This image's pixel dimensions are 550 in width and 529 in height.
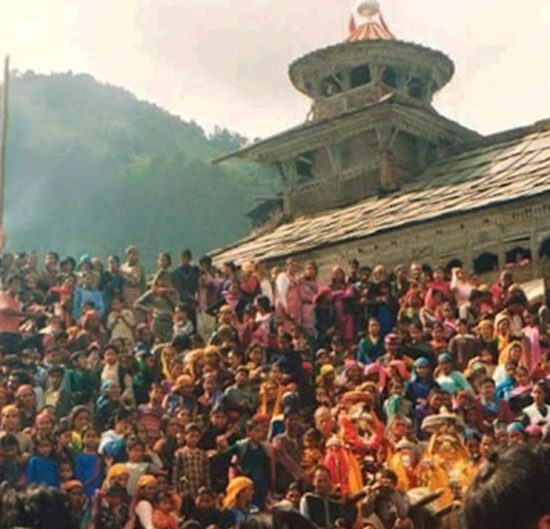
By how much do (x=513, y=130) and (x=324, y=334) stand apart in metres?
14.0

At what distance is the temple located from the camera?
2530 cm

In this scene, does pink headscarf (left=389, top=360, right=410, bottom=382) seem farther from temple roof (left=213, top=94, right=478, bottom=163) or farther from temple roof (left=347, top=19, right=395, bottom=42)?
temple roof (left=347, top=19, right=395, bottom=42)

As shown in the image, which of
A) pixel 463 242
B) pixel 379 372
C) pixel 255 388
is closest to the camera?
pixel 255 388

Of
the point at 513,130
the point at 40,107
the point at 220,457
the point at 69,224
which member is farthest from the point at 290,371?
the point at 40,107

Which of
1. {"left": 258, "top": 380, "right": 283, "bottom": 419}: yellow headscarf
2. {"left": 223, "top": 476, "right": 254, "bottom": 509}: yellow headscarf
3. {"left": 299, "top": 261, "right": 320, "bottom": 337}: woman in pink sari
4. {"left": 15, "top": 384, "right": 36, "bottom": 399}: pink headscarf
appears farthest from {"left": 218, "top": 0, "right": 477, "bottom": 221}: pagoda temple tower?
{"left": 223, "top": 476, "right": 254, "bottom": 509}: yellow headscarf

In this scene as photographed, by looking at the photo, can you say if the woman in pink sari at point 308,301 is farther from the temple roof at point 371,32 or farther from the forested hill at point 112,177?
the forested hill at point 112,177

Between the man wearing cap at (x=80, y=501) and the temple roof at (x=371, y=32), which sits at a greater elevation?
the temple roof at (x=371, y=32)

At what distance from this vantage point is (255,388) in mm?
14523

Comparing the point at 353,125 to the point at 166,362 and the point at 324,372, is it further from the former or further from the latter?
the point at 324,372

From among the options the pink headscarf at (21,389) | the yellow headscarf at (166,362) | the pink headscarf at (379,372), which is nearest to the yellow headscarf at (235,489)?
the pink headscarf at (21,389)

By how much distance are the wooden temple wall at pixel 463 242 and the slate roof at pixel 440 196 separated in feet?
0.59

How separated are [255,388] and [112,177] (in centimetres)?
6373

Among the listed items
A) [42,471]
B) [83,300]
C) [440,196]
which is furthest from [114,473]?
[440,196]

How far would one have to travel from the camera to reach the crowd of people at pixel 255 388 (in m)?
12.0
